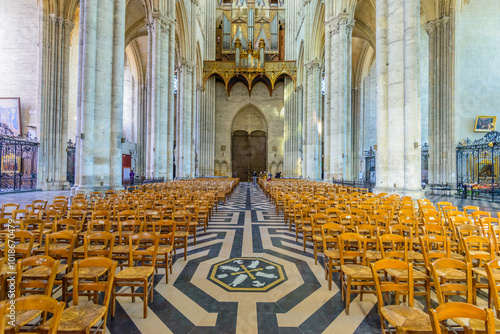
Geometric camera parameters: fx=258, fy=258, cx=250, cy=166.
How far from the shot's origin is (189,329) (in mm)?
2848

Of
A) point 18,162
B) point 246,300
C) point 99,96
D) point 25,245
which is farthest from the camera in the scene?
point 18,162

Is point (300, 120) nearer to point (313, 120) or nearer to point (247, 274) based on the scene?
point (313, 120)

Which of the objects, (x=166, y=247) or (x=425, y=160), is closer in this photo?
(x=166, y=247)

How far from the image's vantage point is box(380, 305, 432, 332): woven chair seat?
224 centimetres

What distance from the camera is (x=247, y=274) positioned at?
4348mm

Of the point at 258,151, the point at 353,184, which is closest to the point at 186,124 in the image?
the point at 353,184

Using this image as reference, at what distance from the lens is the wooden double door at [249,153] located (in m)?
39.7

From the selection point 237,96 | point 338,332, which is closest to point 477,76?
point 338,332

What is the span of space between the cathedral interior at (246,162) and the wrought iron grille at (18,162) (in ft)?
0.64

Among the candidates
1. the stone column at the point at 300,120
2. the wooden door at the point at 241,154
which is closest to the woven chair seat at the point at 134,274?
the stone column at the point at 300,120

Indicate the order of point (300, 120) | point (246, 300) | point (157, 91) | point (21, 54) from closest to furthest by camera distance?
1. point (246, 300)
2. point (157, 91)
3. point (21, 54)
4. point (300, 120)

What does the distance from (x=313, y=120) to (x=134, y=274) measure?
23710 millimetres

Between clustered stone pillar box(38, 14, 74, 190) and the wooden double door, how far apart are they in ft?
79.5

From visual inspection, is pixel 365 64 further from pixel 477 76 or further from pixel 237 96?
pixel 237 96
